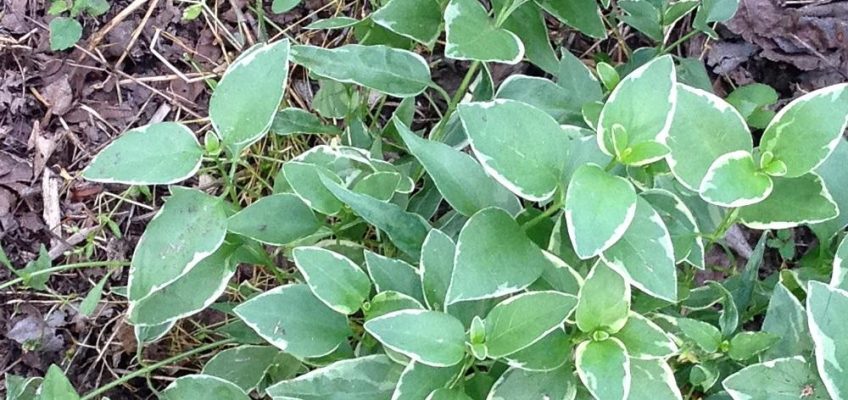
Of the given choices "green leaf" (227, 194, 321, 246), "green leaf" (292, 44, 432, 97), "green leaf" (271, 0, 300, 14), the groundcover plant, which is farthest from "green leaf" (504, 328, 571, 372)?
"green leaf" (271, 0, 300, 14)

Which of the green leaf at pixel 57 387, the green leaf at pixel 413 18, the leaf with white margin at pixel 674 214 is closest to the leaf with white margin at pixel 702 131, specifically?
the leaf with white margin at pixel 674 214

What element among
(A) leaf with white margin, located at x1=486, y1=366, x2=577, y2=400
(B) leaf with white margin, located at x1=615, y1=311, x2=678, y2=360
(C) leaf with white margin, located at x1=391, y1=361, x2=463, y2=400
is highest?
(B) leaf with white margin, located at x1=615, y1=311, x2=678, y2=360

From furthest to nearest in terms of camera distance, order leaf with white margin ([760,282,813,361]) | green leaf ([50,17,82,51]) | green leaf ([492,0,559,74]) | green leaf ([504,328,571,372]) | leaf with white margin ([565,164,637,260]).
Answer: green leaf ([50,17,82,51]) < green leaf ([492,0,559,74]) < leaf with white margin ([760,282,813,361]) < green leaf ([504,328,571,372]) < leaf with white margin ([565,164,637,260])

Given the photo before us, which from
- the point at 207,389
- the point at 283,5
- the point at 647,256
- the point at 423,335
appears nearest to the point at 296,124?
the point at 283,5

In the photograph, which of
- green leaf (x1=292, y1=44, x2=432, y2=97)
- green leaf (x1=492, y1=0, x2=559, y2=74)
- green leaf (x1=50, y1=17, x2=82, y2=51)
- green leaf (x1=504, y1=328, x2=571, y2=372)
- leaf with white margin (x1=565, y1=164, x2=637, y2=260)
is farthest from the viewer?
green leaf (x1=50, y1=17, x2=82, y2=51)

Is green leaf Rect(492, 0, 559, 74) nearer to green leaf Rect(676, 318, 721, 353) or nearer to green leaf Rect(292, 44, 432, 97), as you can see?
green leaf Rect(292, 44, 432, 97)

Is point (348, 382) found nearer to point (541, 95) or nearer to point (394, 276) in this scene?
point (394, 276)

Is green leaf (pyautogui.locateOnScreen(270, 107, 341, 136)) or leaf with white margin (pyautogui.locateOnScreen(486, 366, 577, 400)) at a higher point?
green leaf (pyautogui.locateOnScreen(270, 107, 341, 136))
